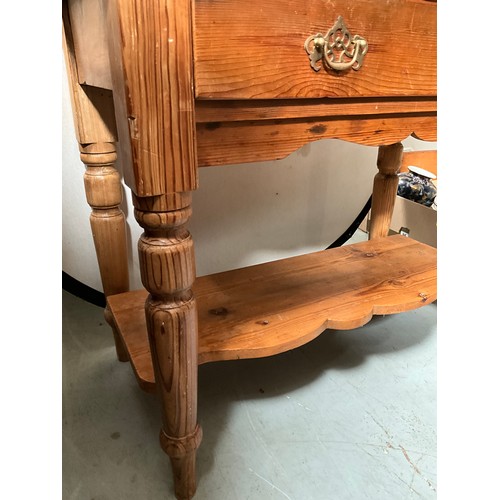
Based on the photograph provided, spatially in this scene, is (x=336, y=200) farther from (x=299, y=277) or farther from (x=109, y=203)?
(x=109, y=203)

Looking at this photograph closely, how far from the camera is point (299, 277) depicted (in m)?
0.89

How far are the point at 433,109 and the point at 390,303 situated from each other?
36 cm

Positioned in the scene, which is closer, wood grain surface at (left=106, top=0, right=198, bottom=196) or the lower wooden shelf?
wood grain surface at (left=106, top=0, right=198, bottom=196)

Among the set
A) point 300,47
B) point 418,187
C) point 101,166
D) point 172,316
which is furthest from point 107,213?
point 418,187

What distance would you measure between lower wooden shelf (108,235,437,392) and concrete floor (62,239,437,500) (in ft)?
0.55

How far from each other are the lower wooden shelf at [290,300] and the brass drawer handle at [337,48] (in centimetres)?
40

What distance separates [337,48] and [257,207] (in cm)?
73

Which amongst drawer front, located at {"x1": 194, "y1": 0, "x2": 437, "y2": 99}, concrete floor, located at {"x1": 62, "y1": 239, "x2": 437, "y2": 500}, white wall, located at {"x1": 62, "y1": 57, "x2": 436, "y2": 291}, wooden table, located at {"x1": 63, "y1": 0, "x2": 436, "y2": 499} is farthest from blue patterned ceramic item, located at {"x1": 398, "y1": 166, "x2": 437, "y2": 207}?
drawer front, located at {"x1": 194, "y1": 0, "x2": 437, "y2": 99}

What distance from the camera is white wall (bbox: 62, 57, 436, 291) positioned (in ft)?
3.26

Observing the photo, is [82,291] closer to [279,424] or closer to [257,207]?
[257,207]

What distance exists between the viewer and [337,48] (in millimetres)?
462

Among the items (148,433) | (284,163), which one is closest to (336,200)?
(284,163)

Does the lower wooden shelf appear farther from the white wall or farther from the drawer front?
the drawer front

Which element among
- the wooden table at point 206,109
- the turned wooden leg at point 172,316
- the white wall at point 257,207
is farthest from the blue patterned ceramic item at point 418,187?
the turned wooden leg at point 172,316
